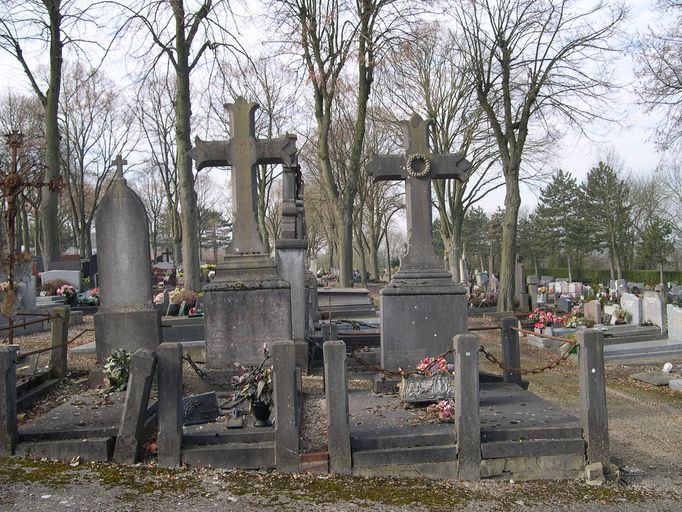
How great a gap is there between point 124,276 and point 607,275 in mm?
44334

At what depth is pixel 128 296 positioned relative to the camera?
9031 millimetres

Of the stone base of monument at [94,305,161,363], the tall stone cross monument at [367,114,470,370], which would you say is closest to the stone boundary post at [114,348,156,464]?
the stone base of monument at [94,305,161,363]

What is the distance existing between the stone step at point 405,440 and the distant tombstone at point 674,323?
10541mm

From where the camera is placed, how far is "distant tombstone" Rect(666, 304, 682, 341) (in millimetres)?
14227

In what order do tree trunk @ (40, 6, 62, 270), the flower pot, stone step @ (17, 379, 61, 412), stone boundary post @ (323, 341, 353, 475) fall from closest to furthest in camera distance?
stone boundary post @ (323, 341, 353, 475) → the flower pot → stone step @ (17, 379, 61, 412) → tree trunk @ (40, 6, 62, 270)

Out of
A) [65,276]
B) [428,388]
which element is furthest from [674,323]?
[65,276]

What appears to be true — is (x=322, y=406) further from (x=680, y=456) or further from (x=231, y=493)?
(x=680, y=456)

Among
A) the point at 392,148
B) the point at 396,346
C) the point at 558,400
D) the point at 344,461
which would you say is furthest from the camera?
the point at 392,148

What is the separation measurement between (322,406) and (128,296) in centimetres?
337

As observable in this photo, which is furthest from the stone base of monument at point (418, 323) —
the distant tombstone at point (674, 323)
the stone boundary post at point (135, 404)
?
the distant tombstone at point (674, 323)

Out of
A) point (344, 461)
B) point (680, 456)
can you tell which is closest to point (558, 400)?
point (680, 456)

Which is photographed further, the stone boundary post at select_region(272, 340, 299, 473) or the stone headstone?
the stone headstone

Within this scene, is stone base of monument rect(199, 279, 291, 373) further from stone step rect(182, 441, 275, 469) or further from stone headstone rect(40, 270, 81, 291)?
stone headstone rect(40, 270, 81, 291)

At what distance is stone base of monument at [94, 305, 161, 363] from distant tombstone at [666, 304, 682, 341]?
1144 cm
